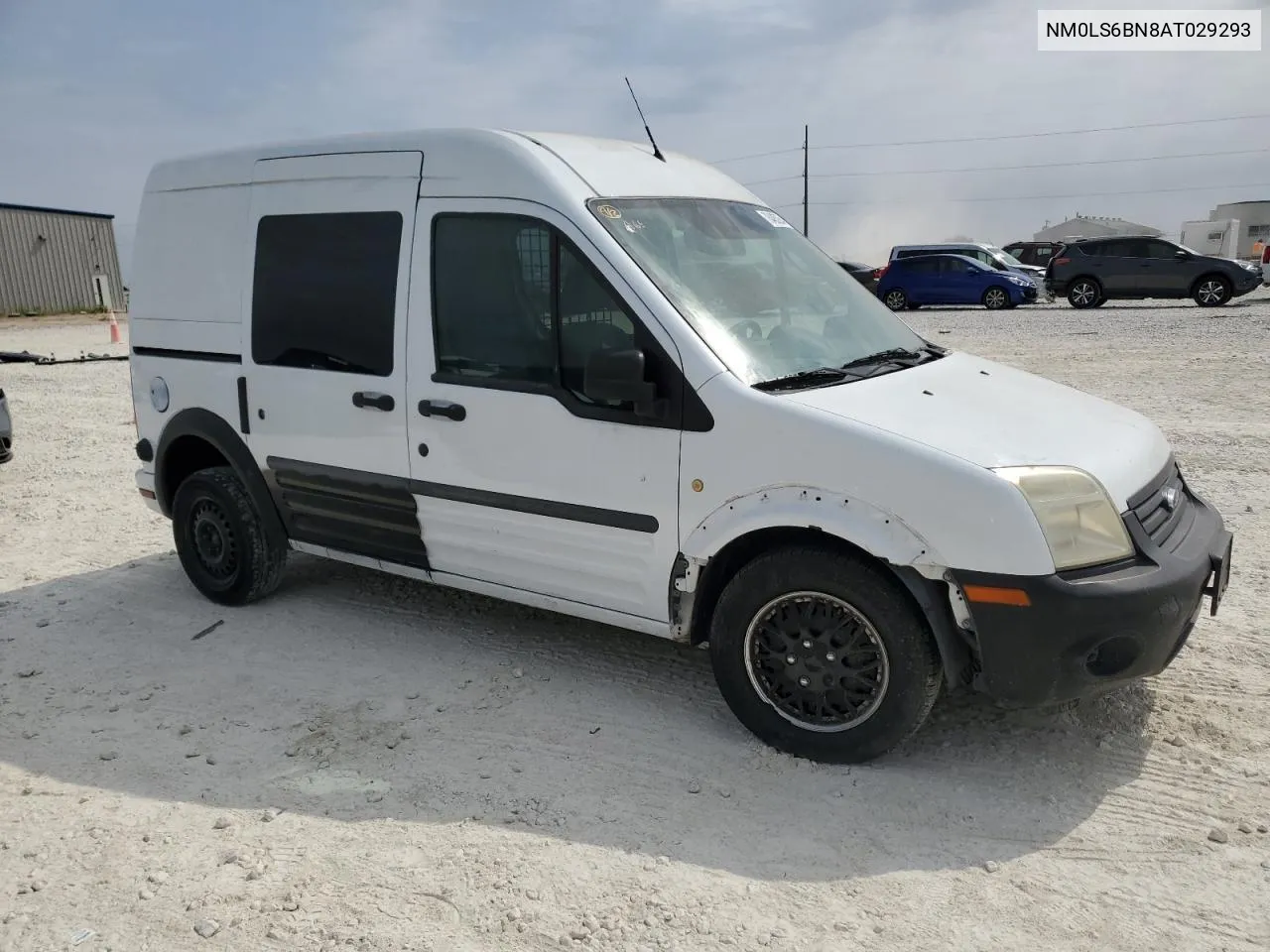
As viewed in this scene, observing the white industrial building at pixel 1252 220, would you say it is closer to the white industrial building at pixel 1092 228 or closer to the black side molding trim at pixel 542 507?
the white industrial building at pixel 1092 228

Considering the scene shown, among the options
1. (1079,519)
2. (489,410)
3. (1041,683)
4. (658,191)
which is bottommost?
(1041,683)

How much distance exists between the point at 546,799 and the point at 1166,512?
2385 millimetres

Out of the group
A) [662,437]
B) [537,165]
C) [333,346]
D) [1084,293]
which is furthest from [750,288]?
[1084,293]

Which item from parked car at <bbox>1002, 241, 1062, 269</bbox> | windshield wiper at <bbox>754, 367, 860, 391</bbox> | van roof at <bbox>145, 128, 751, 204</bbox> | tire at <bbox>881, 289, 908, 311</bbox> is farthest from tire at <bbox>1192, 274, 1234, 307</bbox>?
windshield wiper at <bbox>754, 367, 860, 391</bbox>

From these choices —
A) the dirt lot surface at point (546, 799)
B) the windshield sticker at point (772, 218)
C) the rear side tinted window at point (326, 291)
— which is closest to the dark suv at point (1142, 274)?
the dirt lot surface at point (546, 799)

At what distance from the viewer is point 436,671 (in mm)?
4578

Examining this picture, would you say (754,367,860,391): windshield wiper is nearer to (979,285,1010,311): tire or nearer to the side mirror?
the side mirror

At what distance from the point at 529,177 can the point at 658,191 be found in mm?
561

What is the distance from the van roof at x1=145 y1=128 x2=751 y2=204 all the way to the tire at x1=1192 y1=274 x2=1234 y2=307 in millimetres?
19856

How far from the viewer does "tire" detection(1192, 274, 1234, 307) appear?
2092cm

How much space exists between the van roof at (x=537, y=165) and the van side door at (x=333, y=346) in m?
0.08

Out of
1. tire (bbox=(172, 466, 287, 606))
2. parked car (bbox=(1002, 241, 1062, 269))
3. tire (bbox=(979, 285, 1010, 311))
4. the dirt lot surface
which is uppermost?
parked car (bbox=(1002, 241, 1062, 269))

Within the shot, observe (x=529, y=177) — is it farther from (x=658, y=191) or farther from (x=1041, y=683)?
(x=1041, y=683)

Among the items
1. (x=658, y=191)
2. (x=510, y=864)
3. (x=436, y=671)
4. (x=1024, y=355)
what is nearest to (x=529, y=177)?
(x=658, y=191)
